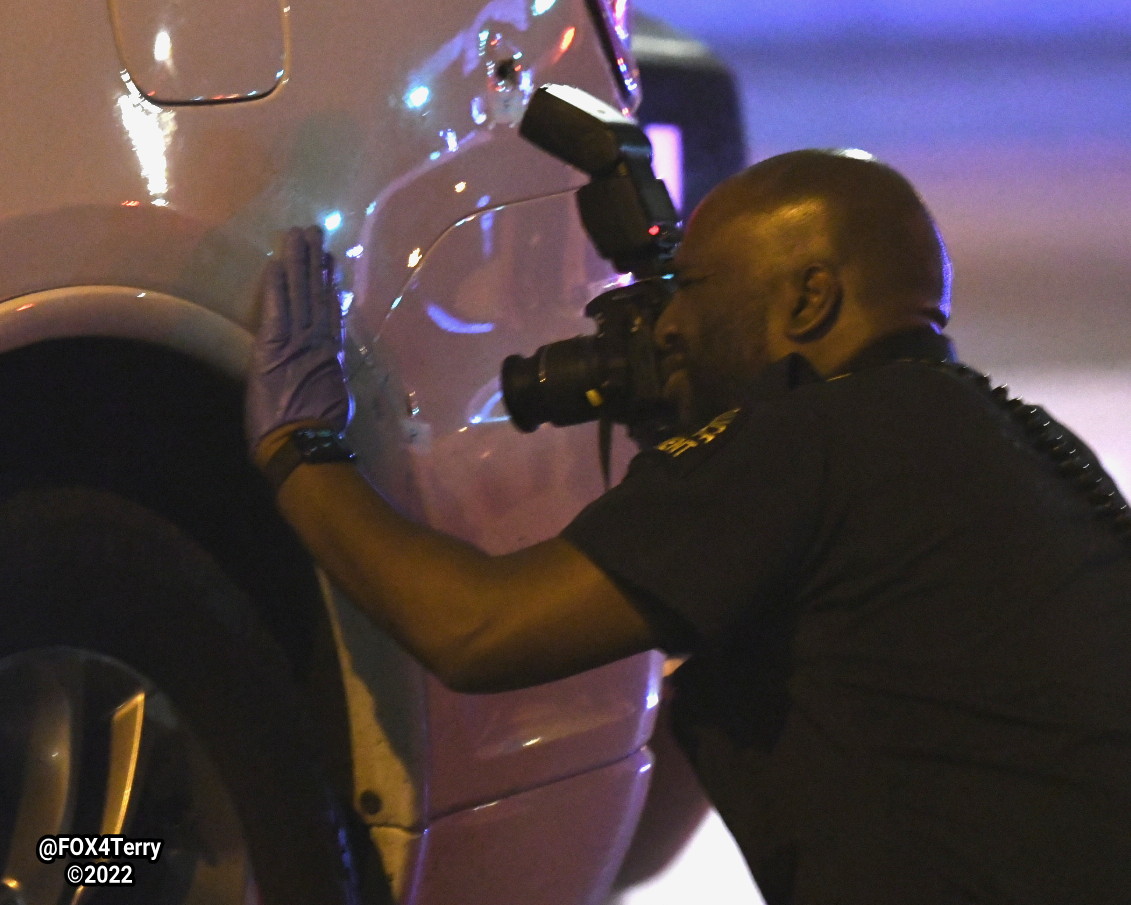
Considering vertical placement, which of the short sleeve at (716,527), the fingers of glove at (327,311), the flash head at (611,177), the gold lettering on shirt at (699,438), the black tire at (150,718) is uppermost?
the flash head at (611,177)

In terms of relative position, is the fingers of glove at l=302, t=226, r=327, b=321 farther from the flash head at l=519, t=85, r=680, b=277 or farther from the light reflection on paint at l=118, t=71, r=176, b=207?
the flash head at l=519, t=85, r=680, b=277

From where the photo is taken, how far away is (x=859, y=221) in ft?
4.55

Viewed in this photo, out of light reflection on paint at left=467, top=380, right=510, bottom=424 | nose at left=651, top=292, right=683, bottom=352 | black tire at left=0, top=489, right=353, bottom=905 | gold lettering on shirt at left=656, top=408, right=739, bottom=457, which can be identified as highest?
nose at left=651, top=292, right=683, bottom=352

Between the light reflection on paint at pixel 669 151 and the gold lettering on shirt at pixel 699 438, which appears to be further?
the light reflection on paint at pixel 669 151

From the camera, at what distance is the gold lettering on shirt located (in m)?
1.31

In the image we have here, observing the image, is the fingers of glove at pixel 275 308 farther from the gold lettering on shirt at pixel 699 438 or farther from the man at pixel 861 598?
the gold lettering on shirt at pixel 699 438

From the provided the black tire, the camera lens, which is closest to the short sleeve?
the camera lens

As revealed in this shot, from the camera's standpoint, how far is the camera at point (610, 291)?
59.1 inches

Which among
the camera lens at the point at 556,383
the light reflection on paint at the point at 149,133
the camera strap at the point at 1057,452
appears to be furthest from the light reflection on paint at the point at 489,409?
the camera strap at the point at 1057,452

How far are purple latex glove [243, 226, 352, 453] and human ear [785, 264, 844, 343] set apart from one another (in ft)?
1.57

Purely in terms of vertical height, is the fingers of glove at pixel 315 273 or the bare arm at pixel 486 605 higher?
the fingers of glove at pixel 315 273

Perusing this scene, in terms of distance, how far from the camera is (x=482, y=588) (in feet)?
4.26

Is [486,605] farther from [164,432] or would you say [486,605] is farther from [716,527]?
[164,432]

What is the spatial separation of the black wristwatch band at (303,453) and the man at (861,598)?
0.31ft
